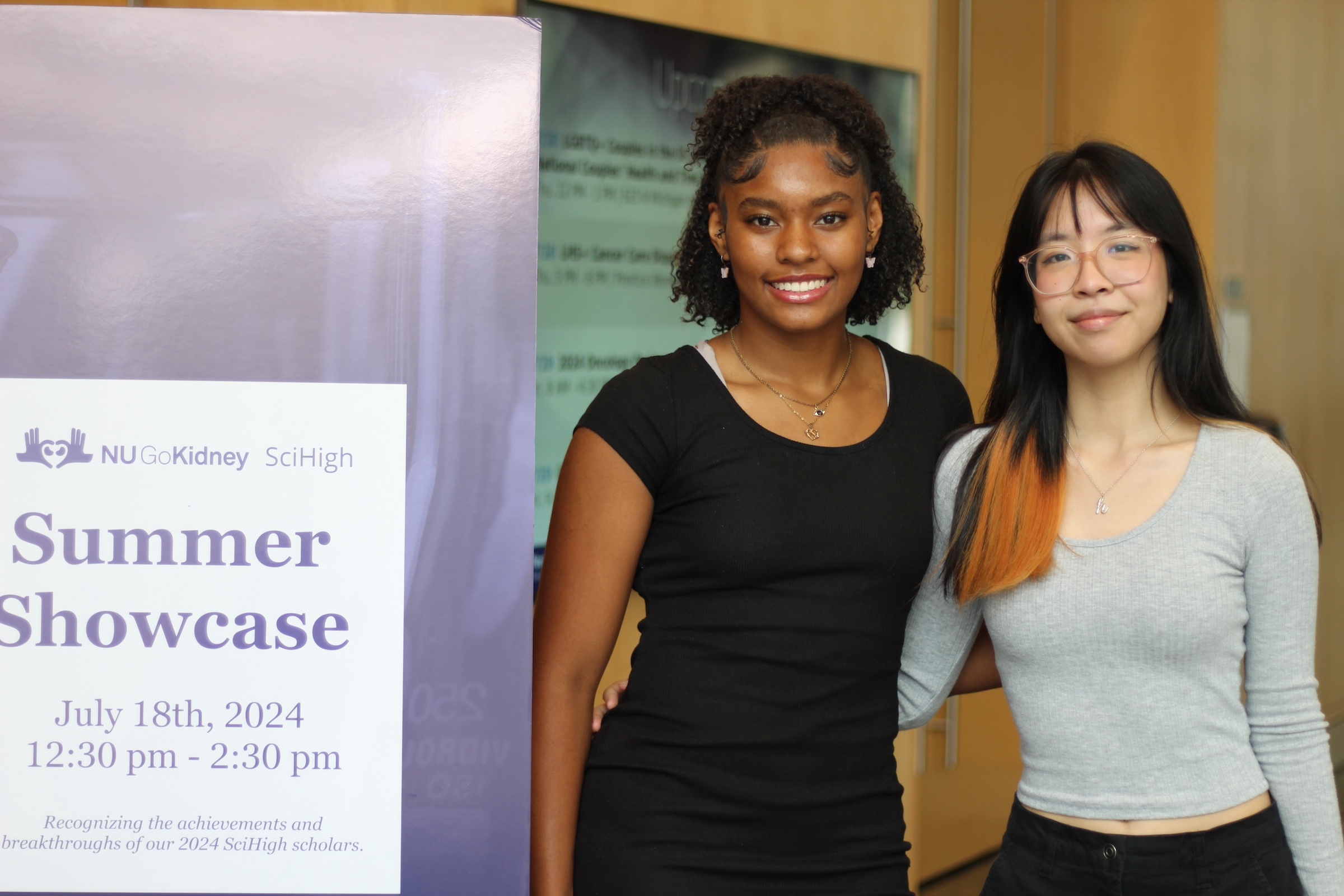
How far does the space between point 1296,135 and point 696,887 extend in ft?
12.5

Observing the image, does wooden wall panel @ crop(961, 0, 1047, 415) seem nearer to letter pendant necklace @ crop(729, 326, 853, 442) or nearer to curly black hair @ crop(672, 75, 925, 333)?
curly black hair @ crop(672, 75, 925, 333)

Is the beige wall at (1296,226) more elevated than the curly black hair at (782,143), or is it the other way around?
the beige wall at (1296,226)

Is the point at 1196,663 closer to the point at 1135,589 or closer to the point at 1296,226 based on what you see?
the point at 1135,589

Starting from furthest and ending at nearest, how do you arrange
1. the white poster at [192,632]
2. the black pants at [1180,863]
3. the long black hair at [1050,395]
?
the long black hair at [1050,395] < the black pants at [1180,863] < the white poster at [192,632]

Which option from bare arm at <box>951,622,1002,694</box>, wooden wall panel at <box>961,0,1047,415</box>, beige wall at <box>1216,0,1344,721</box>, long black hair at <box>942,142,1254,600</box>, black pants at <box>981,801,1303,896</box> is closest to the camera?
black pants at <box>981,801,1303,896</box>

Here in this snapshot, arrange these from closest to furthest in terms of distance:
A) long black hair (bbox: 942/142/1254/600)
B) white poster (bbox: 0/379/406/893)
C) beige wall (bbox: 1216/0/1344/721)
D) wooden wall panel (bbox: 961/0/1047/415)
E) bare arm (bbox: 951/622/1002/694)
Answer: white poster (bbox: 0/379/406/893) < long black hair (bbox: 942/142/1254/600) < bare arm (bbox: 951/622/1002/694) < wooden wall panel (bbox: 961/0/1047/415) < beige wall (bbox: 1216/0/1344/721)

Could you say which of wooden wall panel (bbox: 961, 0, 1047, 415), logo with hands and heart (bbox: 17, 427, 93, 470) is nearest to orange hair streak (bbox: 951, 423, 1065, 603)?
logo with hands and heart (bbox: 17, 427, 93, 470)

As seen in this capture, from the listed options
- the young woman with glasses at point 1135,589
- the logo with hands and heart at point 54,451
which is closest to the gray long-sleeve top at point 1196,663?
the young woman with glasses at point 1135,589

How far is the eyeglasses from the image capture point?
1356 mm

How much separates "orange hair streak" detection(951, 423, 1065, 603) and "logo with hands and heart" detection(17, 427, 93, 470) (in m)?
0.93

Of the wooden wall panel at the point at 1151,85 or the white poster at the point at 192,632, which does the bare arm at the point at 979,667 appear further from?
the wooden wall panel at the point at 1151,85

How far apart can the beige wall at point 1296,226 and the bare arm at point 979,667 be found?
250cm

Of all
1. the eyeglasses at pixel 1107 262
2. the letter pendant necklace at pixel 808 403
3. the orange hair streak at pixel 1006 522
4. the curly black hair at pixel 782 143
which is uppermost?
the curly black hair at pixel 782 143

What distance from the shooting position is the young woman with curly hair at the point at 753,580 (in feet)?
4.31
